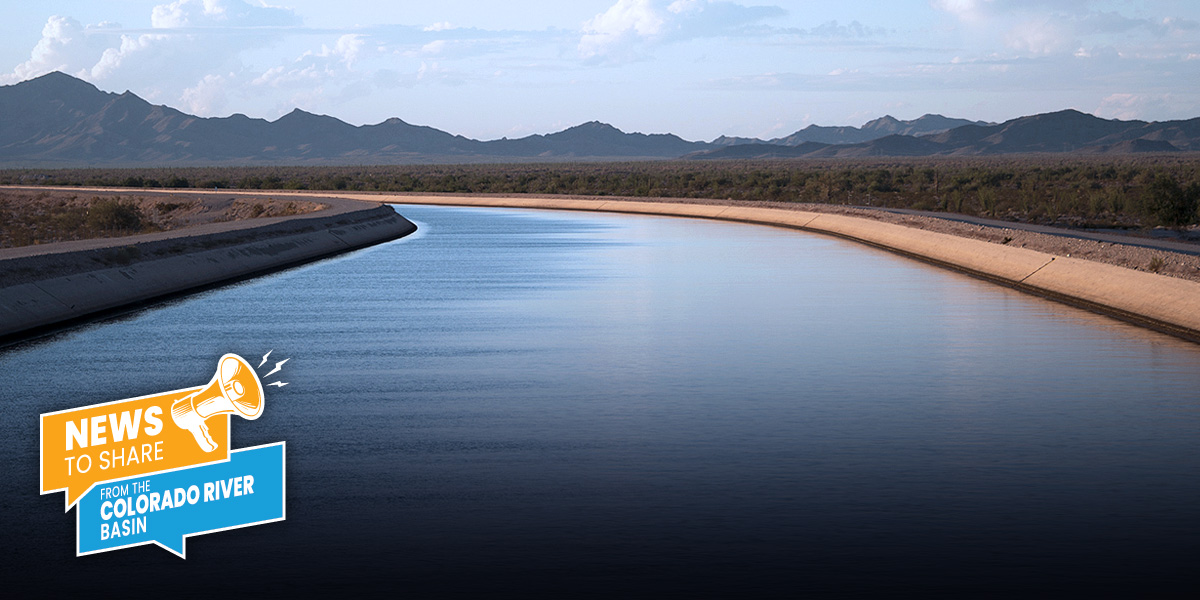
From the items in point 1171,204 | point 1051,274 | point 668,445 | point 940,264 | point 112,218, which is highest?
point 1171,204

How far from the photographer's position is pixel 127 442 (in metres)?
6.60

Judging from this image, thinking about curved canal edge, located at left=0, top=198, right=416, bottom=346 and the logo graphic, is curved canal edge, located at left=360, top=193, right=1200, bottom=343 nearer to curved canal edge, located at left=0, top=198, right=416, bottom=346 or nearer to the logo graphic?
the logo graphic

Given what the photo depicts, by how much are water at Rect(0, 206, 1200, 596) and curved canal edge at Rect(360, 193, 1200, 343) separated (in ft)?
4.32

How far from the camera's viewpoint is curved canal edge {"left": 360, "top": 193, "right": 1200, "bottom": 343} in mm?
21658

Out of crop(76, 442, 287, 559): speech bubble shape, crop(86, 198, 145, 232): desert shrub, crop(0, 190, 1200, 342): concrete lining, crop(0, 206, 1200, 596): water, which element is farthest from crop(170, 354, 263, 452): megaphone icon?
crop(86, 198, 145, 232): desert shrub

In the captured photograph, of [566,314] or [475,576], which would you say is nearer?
[475,576]

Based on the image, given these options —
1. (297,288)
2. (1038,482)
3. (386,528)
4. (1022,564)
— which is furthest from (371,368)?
(297,288)

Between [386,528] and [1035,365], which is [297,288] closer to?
[1035,365]

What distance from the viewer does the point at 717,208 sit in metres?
68.8

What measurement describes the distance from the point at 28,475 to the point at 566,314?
1250 cm

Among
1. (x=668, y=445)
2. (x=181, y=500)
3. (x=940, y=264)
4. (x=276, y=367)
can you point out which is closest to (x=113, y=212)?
(x=940, y=264)

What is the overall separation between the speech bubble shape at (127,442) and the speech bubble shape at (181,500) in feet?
0.19

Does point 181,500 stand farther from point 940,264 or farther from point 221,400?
point 940,264

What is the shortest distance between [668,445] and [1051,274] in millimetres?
18752
